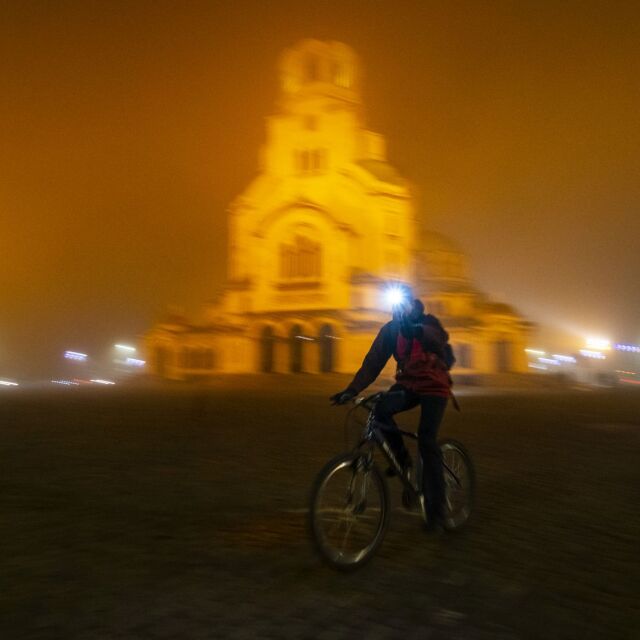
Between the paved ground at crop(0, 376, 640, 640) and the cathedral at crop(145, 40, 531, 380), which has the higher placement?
the cathedral at crop(145, 40, 531, 380)

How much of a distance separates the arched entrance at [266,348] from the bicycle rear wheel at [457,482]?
125 ft

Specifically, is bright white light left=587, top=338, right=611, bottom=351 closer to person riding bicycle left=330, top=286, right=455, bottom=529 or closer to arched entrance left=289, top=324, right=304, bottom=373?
arched entrance left=289, top=324, right=304, bottom=373

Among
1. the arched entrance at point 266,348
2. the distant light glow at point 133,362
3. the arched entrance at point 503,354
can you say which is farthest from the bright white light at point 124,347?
the arched entrance at point 503,354

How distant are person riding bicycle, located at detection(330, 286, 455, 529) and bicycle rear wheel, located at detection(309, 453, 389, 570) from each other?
1.33ft

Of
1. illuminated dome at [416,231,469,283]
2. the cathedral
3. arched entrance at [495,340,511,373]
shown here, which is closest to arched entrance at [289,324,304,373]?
the cathedral

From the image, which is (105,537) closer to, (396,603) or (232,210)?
(396,603)

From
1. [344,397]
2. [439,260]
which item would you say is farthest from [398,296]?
[439,260]

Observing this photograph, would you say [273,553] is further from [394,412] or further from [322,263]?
[322,263]

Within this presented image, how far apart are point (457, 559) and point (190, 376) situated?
3976 cm

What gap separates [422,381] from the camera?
17.1 feet

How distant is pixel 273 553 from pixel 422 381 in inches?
56.6

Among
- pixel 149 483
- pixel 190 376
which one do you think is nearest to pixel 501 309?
pixel 190 376

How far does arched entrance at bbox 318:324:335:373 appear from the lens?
41844 mm

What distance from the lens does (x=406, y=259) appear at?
4797 cm
